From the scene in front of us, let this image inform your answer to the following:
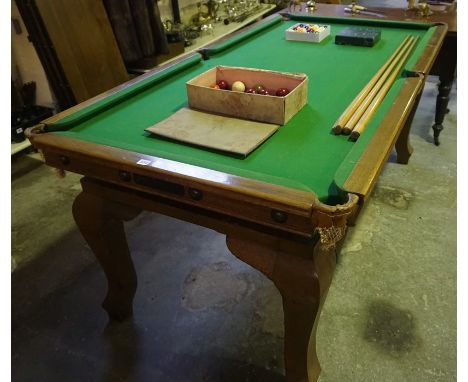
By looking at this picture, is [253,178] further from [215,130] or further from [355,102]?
[355,102]

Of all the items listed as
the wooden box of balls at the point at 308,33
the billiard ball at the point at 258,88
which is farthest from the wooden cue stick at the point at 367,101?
the wooden box of balls at the point at 308,33

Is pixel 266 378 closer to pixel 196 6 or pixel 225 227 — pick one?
pixel 225 227

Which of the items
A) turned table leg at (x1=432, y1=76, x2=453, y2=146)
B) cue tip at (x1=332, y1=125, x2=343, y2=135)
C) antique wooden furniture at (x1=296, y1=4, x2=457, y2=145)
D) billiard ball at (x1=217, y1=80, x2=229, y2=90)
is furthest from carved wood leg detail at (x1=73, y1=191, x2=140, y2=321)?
turned table leg at (x1=432, y1=76, x2=453, y2=146)

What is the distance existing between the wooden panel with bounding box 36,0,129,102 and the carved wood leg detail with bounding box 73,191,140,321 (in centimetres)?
153

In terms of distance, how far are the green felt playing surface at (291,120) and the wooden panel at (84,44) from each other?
3.69 ft

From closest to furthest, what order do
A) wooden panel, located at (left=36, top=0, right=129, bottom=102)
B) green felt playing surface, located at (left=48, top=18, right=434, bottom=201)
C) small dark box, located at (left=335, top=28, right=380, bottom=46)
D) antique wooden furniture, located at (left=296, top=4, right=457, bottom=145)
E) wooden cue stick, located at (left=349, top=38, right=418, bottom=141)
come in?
green felt playing surface, located at (left=48, top=18, right=434, bottom=201) → wooden cue stick, located at (left=349, top=38, right=418, bottom=141) → small dark box, located at (left=335, top=28, right=380, bottom=46) → antique wooden furniture, located at (left=296, top=4, right=457, bottom=145) → wooden panel, located at (left=36, top=0, right=129, bottom=102)

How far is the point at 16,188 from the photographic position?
9.03 feet

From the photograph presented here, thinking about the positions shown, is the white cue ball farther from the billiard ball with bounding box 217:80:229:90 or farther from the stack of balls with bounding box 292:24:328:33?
the stack of balls with bounding box 292:24:328:33

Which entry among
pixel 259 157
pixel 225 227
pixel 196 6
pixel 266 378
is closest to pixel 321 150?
pixel 259 157

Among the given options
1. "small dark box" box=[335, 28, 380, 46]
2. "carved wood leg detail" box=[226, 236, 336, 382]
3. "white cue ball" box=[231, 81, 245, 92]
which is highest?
"white cue ball" box=[231, 81, 245, 92]

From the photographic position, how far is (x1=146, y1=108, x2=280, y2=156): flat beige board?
120 cm

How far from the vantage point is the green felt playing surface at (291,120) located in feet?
3.64

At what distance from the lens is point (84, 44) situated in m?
2.71

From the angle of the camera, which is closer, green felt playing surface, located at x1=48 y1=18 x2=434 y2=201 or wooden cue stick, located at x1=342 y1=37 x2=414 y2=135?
green felt playing surface, located at x1=48 y1=18 x2=434 y2=201
